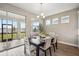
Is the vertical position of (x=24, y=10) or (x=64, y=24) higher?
(x=24, y=10)

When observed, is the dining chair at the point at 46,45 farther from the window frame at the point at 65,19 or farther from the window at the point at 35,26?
the window frame at the point at 65,19

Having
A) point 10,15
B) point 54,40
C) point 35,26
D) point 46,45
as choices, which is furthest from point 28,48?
point 10,15

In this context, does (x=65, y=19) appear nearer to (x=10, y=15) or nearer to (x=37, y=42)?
(x=37, y=42)

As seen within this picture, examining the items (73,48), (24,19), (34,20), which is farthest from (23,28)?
(73,48)

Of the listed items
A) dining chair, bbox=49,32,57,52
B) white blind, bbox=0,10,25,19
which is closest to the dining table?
dining chair, bbox=49,32,57,52

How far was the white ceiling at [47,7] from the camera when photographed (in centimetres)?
167

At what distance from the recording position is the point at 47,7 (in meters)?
1.75

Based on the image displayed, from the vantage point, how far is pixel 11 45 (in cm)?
168

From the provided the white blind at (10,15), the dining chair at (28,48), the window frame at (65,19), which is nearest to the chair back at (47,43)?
the dining chair at (28,48)

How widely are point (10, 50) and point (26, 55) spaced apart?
1.32ft

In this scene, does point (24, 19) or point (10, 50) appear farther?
point (24, 19)

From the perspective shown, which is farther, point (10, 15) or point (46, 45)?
point (46, 45)

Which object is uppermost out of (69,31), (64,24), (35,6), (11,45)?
(35,6)

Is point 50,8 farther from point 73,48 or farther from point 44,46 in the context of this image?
point 73,48
